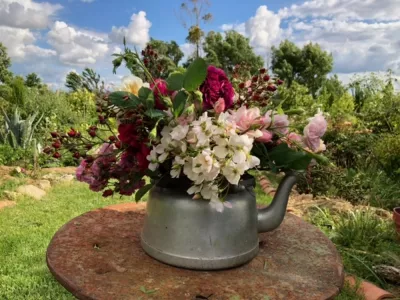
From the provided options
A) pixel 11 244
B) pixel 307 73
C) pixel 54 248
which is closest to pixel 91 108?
pixel 11 244

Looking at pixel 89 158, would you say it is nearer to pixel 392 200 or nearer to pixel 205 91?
pixel 205 91

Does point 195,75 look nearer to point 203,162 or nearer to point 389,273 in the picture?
point 203,162

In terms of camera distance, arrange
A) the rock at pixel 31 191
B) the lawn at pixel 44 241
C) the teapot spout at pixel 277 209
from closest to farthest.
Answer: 1. the teapot spout at pixel 277 209
2. the lawn at pixel 44 241
3. the rock at pixel 31 191

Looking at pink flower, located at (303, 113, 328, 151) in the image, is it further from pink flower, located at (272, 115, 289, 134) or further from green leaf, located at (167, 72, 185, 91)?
green leaf, located at (167, 72, 185, 91)

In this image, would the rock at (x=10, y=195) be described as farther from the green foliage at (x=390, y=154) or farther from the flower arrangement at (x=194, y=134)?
the green foliage at (x=390, y=154)

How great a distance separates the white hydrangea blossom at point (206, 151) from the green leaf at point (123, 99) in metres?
0.12

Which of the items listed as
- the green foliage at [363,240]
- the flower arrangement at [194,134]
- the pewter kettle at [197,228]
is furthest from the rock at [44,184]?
the pewter kettle at [197,228]

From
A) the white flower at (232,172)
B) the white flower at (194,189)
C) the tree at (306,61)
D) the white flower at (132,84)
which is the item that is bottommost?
the white flower at (194,189)

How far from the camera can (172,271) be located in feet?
4.08

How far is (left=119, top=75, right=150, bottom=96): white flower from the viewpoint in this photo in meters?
1.25

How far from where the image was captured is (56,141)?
1298 millimetres

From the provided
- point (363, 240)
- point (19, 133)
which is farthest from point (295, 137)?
point (19, 133)

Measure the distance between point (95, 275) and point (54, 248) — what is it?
25 cm

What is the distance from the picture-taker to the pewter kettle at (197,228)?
1.22m
